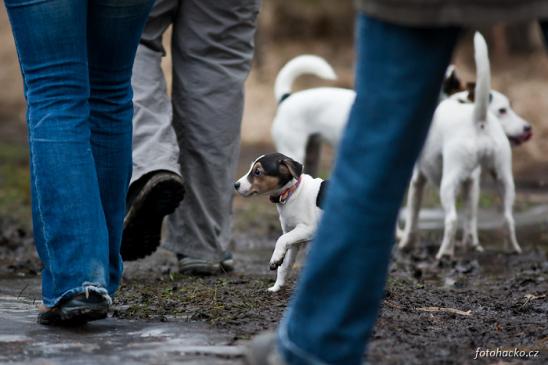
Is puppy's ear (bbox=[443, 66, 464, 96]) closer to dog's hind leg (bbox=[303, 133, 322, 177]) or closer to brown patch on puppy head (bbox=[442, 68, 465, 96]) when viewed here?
brown patch on puppy head (bbox=[442, 68, 465, 96])

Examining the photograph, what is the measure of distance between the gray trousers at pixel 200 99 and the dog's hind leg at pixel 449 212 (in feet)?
6.49

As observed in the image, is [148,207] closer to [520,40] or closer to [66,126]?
[66,126]

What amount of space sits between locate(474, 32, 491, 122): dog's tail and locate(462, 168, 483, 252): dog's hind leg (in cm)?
67

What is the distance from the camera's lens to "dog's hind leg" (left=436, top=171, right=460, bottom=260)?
6.40 metres

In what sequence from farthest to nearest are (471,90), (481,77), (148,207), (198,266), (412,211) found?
1. (471,90)
2. (412,211)
3. (481,77)
4. (198,266)
5. (148,207)

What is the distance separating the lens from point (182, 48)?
15.6ft

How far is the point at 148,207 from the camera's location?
436 centimetres

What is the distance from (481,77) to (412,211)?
4.53ft

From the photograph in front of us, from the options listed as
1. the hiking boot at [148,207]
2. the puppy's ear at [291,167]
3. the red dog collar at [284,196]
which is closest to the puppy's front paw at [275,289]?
the red dog collar at [284,196]

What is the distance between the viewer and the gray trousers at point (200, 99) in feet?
15.4

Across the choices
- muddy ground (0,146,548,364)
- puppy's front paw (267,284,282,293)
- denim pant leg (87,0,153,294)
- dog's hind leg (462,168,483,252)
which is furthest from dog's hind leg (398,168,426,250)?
denim pant leg (87,0,153,294)

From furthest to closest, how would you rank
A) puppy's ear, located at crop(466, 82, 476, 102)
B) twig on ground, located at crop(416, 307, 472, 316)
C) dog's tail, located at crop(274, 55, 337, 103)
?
Result: dog's tail, located at crop(274, 55, 337, 103)
puppy's ear, located at crop(466, 82, 476, 102)
twig on ground, located at crop(416, 307, 472, 316)

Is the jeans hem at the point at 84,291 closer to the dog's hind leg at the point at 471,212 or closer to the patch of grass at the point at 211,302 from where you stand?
the patch of grass at the point at 211,302

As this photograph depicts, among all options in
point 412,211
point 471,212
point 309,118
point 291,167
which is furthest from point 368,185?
point 309,118
